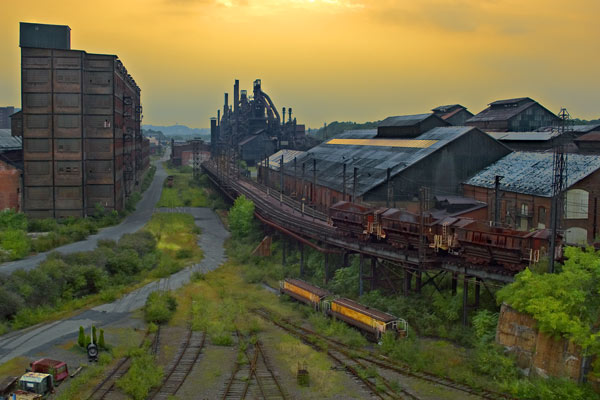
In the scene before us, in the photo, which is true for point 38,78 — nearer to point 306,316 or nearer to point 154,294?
point 154,294

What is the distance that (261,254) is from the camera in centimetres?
4675

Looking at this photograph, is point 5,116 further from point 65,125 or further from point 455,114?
point 455,114

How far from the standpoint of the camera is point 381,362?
25141 mm

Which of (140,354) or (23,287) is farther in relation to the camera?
(23,287)

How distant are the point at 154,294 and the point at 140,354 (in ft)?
29.1

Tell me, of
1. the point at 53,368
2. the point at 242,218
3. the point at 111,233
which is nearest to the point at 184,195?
the point at 111,233

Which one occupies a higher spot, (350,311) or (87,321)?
(350,311)

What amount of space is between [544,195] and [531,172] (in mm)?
4979

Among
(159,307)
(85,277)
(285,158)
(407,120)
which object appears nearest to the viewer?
(159,307)

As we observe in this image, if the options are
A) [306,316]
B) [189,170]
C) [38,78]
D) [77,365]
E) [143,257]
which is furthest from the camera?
[189,170]

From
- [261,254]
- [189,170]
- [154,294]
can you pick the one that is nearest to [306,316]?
[154,294]

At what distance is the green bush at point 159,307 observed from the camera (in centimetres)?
3141

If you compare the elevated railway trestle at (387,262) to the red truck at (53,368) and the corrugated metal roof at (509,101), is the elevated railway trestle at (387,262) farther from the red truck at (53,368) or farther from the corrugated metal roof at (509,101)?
the corrugated metal roof at (509,101)

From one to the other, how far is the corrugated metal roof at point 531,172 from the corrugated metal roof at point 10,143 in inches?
1755
